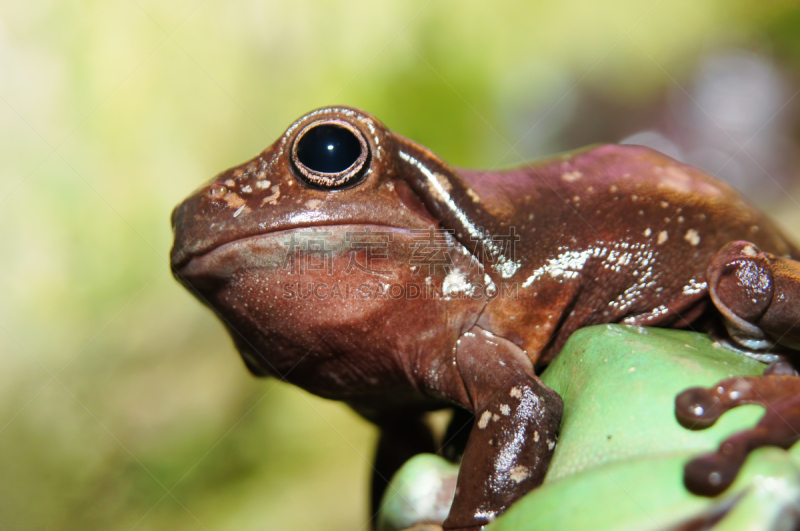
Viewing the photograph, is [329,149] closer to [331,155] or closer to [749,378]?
[331,155]

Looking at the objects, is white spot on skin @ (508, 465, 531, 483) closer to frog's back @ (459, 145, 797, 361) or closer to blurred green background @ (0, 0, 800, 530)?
frog's back @ (459, 145, 797, 361)

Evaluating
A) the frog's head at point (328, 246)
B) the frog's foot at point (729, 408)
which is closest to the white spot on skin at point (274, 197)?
the frog's head at point (328, 246)

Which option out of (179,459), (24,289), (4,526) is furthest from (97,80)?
(4,526)

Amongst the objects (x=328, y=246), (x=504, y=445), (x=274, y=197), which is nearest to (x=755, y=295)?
(x=504, y=445)

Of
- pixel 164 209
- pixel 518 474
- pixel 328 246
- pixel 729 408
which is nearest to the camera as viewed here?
pixel 729 408

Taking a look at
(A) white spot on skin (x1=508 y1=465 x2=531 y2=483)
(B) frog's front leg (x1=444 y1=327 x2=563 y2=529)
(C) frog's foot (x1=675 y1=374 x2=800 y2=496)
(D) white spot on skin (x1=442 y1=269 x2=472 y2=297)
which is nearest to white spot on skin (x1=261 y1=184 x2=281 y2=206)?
(D) white spot on skin (x1=442 y1=269 x2=472 y2=297)
